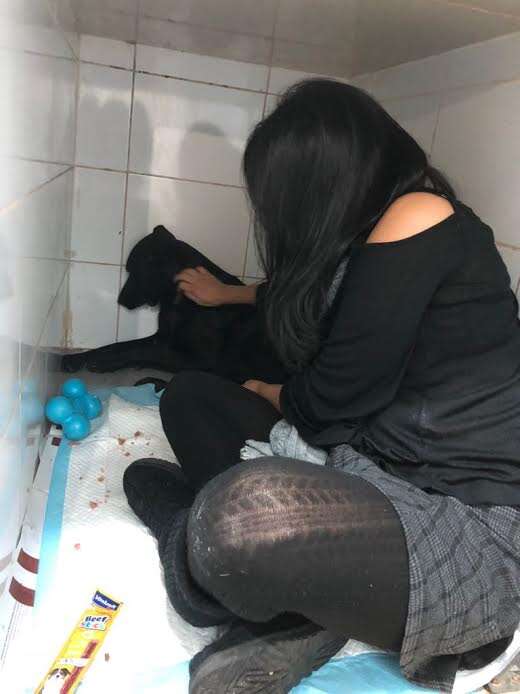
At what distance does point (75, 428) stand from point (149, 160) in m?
0.78

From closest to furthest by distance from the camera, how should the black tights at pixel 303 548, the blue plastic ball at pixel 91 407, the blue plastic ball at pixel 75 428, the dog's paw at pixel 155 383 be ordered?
the black tights at pixel 303 548, the blue plastic ball at pixel 75 428, the blue plastic ball at pixel 91 407, the dog's paw at pixel 155 383

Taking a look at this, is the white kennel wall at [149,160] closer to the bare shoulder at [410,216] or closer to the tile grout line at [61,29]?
the tile grout line at [61,29]

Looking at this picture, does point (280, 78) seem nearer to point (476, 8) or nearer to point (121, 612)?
point (476, 8)

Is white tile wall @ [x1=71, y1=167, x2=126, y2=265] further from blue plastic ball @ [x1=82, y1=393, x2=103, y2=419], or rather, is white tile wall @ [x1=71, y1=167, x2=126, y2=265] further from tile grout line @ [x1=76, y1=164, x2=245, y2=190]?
blue plastic ball @ [x1=82, y1=393, x2=103, y2=419]

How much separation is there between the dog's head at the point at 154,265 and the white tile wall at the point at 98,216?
70 millimetres

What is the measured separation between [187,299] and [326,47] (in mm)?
700

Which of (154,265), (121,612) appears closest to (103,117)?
(154,265)

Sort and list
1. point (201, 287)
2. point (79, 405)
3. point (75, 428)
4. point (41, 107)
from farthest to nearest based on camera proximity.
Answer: point (201, 287) → point (79, 405) → point (75, 428) → point (41, 107)

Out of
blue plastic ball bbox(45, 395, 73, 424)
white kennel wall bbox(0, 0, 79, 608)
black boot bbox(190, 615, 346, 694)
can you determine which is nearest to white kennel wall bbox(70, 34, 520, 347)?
white kennel wall bbox(0, 0, 79, 608)

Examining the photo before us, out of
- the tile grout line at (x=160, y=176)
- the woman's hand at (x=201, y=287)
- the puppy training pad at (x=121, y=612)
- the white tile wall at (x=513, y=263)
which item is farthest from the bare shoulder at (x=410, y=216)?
the tile grout line at (x=160, y=176)

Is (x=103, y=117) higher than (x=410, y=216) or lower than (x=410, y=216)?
higher

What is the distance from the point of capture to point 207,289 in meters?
1.52

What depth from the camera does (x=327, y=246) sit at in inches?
29.2

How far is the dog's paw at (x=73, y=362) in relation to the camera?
59.8 inches
